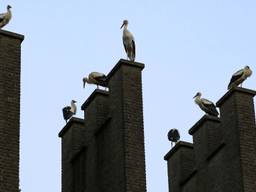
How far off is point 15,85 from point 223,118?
284 inches

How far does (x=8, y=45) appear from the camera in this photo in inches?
1271

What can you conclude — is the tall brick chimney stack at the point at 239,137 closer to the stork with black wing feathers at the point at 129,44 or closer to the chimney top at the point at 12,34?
the stork with black wing feathers at the point at 129,44

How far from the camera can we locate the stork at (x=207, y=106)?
38.2 metres

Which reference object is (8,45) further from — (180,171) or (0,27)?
(180,171)

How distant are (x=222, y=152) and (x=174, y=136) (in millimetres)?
3232

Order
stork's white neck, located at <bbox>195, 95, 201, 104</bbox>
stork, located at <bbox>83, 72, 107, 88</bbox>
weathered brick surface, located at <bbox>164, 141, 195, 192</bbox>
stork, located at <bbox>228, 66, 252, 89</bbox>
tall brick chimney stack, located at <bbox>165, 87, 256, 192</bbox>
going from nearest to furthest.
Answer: tall brick chimney stack, located at <bbox>165, 87, 256, 192</bbox> < stork, located at <bbox>83, 72, 107, 88</bbox> < stork, located at <bbox>228, 66, 252, 89</bbox> < weathered brick surface, located at <bbox>164, 141, 195, 192</bbox> < stork's white neck, located at <bbox>195, 95, 201, 104</bbox>

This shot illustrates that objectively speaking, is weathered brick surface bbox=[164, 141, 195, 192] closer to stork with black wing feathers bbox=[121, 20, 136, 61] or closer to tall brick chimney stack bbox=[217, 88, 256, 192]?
tall brick chimney stack bbox=[217, 88, 256, 192]

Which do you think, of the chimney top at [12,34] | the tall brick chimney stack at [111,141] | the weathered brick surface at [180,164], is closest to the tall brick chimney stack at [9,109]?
the chimney top at [12,34]

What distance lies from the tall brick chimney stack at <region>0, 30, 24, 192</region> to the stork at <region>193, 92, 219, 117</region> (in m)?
8.00

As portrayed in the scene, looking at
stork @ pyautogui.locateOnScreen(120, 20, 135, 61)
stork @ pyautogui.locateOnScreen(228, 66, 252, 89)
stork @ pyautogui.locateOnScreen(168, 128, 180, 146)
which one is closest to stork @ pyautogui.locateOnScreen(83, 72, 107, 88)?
stork @ pyautogui.locateOnScreen(120, 20, 135, 61)

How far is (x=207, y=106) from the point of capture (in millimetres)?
38469

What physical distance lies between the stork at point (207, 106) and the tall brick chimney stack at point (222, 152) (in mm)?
604

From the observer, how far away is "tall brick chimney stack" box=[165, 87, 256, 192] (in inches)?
1383

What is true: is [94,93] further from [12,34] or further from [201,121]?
[12,34]
